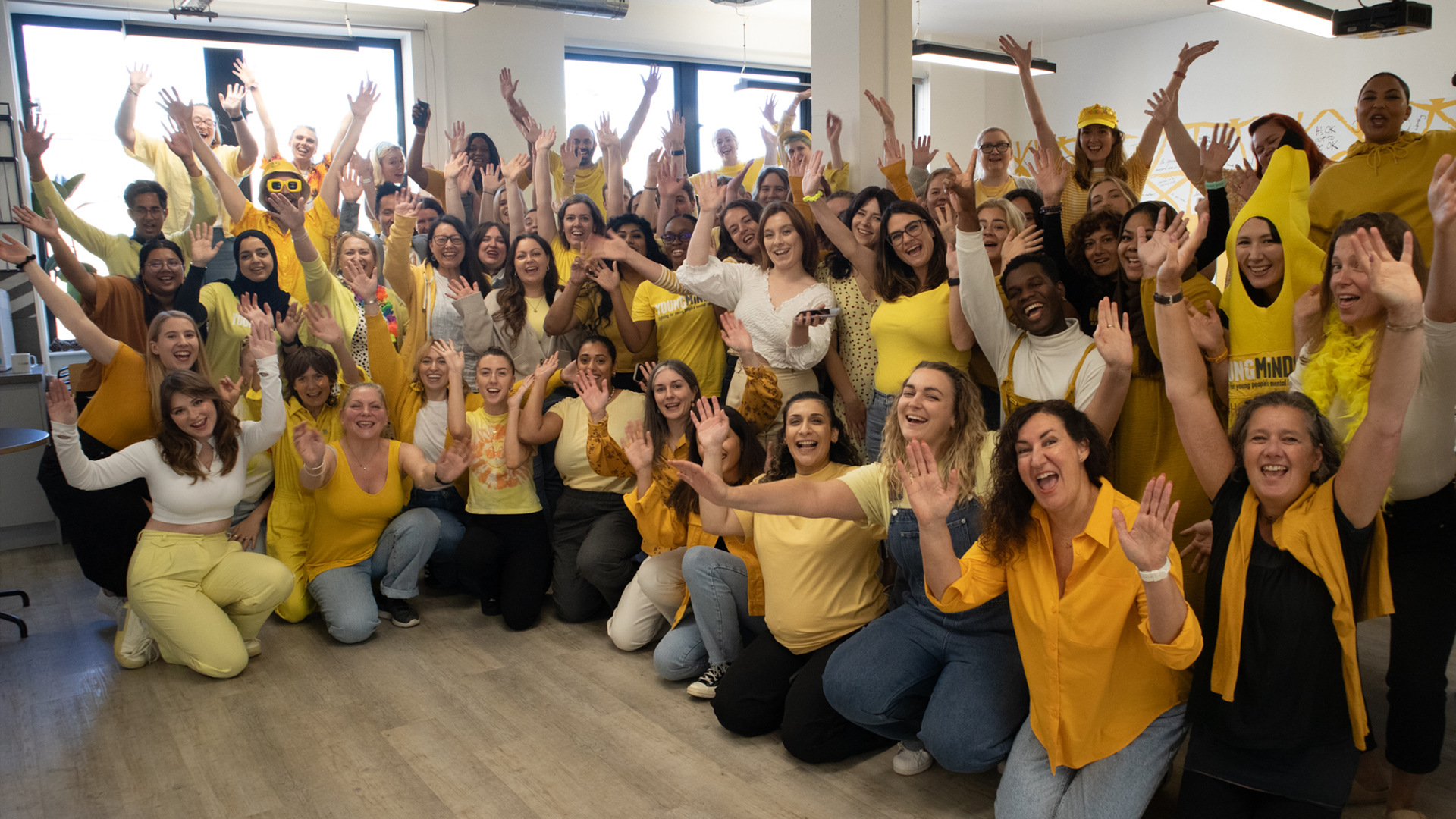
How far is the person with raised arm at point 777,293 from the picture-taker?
147 inches

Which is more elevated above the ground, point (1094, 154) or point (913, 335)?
point (1094, 154)

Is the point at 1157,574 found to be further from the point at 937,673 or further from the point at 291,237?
the point at 291,237

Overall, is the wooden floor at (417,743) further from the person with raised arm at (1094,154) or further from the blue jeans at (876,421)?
the person with raised arm at (1094,154)

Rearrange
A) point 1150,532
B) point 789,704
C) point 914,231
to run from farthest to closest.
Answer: point 914,231, point 789,704, point 1150,532

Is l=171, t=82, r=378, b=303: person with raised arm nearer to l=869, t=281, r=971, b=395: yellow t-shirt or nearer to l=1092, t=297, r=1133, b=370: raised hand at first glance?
l=869, t=281, r=971, b=395: yellow t-shirt

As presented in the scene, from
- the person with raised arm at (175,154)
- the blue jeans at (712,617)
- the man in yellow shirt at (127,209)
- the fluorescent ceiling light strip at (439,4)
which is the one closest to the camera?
the blue jeans at (712,617)

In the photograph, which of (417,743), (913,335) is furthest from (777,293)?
(417,743)

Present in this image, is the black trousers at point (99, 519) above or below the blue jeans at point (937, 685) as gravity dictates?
above

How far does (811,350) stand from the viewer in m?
3.72

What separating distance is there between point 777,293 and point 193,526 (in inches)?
91.7

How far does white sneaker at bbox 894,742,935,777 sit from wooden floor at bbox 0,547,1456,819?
23 millimetres

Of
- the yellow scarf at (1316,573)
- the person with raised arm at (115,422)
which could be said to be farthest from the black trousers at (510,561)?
the yellow scarf at (1316,573)

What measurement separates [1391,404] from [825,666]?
5.13 ft

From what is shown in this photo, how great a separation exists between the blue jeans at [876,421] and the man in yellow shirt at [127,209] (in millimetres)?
3346
